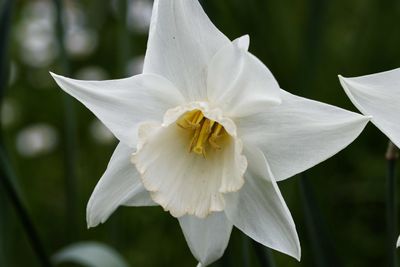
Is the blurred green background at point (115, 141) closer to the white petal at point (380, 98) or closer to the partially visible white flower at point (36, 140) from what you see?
the partially visible white flower at point (36, 140)

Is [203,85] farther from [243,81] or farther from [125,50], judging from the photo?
[125,50]

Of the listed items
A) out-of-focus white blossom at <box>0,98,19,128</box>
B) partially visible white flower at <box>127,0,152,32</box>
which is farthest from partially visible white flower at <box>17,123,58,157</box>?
partially visible white flower at <box>127,0,152,32</box>

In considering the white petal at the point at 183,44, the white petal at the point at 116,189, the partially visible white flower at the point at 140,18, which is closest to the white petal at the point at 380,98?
the white petal at the point at 183,44

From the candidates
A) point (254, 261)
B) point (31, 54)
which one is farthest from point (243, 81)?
point (31, 54)

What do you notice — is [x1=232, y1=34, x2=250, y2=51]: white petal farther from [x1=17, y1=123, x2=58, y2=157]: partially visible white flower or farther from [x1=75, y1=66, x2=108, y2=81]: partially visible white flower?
[x1=75, y1=66, x2=108, y2=81]: partially visible white flower

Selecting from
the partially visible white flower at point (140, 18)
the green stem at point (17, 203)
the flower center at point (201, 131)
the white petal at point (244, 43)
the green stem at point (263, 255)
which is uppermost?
the white petal at point (244, 43)

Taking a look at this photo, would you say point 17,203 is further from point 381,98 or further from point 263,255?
point 381,98

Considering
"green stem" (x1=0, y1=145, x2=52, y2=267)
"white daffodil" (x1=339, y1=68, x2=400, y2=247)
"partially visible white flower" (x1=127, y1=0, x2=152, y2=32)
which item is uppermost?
"white daffodil" (x1=339, y1=68, x2=400, y2=247)
